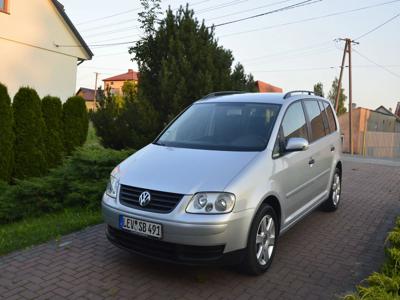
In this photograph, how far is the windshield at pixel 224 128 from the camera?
4531mm

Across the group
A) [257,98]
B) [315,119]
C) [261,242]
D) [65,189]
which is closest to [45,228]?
[65,189]

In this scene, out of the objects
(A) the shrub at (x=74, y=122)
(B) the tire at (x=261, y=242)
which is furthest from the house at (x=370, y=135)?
(B) the tire at (x=261, y=242)

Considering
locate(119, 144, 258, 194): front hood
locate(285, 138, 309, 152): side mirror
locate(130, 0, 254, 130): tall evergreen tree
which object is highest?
locate(130, 0, 254, 130): tall evergreen tree

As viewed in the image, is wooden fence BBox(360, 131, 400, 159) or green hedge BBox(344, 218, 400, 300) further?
wooden fence BBox(360, 131, 400, 159)

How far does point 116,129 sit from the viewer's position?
9859 mm

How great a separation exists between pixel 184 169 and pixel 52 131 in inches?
263

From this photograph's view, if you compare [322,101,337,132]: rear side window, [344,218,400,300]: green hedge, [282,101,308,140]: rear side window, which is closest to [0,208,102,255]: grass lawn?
[282,101,308,140]: rear side window

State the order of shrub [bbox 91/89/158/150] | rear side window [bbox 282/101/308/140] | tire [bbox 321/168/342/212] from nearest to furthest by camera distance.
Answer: rear side window [bbox 282/101/308/140]
tire [bbox 321/168/342/212]
shrub [bbox 91/89/158/150]

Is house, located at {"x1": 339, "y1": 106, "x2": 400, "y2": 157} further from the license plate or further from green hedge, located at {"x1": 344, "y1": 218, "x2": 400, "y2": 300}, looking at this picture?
the license plate

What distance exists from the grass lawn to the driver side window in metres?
2.84

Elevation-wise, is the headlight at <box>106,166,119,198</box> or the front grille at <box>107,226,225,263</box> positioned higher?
the headlight at <box>106,166,119,198</box>

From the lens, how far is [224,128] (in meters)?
Answer: 4.86

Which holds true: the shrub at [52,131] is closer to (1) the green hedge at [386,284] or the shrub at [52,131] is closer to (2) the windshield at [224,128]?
(2) the windshield at [224,128]

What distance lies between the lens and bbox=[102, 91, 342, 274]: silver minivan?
366 cm
